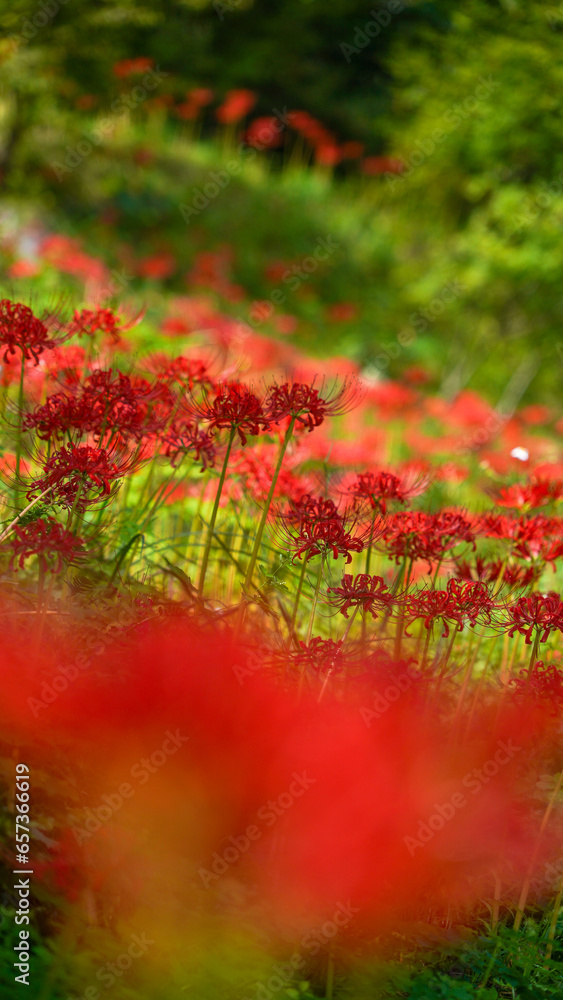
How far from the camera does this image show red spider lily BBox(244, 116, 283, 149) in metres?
13.0

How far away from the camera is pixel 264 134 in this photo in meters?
12.7

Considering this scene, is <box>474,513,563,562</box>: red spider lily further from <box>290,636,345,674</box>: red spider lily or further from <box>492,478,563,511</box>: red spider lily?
<box>290,636,345,674</box>: red spider lily

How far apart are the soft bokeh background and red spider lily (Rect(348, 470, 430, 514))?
13.3ft

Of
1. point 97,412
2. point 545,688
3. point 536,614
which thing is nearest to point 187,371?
point 97,412

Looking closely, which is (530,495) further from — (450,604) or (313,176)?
(313,176)

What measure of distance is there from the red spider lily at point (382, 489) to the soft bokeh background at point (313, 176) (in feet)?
13.3

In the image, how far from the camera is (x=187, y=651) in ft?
5.84

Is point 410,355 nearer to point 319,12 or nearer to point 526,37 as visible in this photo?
point 526,37

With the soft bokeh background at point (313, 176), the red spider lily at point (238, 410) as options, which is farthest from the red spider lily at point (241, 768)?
the soft bokeh background at point (313, 176)

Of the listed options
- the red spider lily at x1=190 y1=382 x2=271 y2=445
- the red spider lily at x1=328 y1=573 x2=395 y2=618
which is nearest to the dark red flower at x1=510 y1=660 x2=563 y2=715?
the red spider lily at x1=328 y1=573 x2=395 y2=618

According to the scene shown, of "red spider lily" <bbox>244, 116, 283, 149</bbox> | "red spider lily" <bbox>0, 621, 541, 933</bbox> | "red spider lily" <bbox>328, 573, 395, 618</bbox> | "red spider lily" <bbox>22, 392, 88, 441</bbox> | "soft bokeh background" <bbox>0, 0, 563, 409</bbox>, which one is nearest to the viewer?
"red spider lily" <bbox>0, 621, 541, 933</bbox>

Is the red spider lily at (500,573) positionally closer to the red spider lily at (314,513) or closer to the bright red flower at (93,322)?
the red spider lily at (314,513)

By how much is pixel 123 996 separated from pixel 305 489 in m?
1.44

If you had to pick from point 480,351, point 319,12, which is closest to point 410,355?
point 480,351
